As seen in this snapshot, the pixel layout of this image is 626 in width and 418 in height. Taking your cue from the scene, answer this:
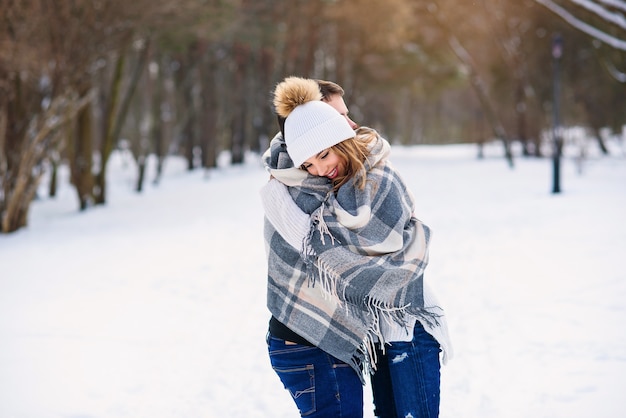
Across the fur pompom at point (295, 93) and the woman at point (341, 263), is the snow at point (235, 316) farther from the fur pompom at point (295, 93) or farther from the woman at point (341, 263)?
the fur pompom at point (295, 93)

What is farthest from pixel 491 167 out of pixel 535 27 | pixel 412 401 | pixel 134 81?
pixel 412 401

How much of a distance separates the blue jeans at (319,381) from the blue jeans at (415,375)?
5.0 inches

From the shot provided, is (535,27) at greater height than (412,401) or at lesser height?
greater

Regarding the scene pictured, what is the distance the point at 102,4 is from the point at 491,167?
17854 millimetres

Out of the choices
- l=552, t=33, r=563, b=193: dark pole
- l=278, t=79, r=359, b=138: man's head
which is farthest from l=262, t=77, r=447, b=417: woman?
l=552, t=33, r=563, b=193: dark pole

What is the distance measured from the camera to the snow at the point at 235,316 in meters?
4.08

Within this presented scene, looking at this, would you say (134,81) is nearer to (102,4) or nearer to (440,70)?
(102,4)

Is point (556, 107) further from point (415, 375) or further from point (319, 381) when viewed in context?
point (319, 381)

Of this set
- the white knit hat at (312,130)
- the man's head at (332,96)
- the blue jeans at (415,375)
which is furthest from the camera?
the man's head at (332,96)

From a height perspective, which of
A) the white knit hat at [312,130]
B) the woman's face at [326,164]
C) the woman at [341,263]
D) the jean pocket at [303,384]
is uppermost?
the white knit hat at [312,130]

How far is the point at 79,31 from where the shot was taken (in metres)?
11.2

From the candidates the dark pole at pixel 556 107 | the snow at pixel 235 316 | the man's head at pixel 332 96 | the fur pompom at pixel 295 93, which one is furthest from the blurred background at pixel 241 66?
the fur pompom at pixel 295 93

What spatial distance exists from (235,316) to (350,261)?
4194 mm

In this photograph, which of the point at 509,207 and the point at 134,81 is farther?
the point at 134,81
